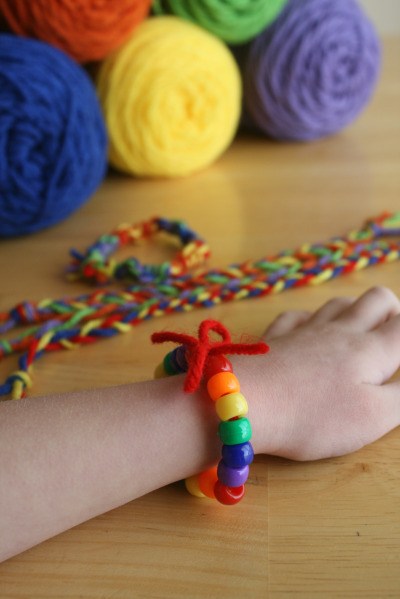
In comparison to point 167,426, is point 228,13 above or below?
above

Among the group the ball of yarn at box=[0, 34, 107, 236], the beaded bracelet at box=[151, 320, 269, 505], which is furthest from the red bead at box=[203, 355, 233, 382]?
the ball of yarn at box=[0, 34, 107, 236]

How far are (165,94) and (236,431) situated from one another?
1.99 feet

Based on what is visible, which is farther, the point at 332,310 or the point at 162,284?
the point at 162,284

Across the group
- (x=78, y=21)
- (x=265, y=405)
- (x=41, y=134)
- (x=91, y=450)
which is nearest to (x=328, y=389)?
(x=265, y=405)

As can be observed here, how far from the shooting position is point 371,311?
69 cm

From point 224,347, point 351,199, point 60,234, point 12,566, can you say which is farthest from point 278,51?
point 12,566

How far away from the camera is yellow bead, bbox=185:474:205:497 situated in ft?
1.85

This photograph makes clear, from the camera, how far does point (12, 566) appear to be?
518mm

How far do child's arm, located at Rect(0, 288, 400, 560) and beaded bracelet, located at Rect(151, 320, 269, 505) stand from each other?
19mm

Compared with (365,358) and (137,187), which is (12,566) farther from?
(137,187)

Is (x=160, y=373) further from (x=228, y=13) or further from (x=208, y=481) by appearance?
(x=228, y=13)

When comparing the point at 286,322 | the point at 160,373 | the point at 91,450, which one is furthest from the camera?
the point at 286,322

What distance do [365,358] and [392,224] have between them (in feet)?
1.17

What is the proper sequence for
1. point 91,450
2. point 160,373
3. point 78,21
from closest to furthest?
point 91,450
point 160,373
point 78,21
